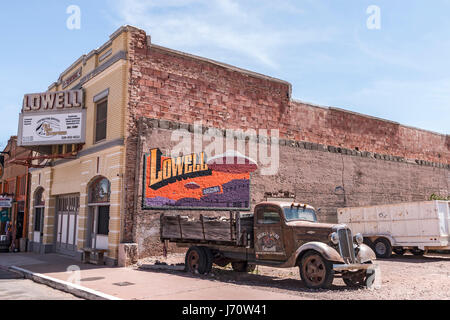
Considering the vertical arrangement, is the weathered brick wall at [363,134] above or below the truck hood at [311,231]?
above

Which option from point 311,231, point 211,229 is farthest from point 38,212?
point 311,231

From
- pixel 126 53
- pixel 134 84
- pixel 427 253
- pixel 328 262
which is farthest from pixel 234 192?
pixel 427 253

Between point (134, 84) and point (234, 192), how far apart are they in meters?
6.38

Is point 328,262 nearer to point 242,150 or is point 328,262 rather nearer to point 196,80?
point 242,150

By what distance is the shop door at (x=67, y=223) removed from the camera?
1970 cm

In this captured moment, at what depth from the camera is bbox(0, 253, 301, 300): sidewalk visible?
360 inches

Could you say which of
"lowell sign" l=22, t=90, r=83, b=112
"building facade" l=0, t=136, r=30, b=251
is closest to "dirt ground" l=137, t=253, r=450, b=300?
"lowell sign" l=22, t=90, r=83, b=112

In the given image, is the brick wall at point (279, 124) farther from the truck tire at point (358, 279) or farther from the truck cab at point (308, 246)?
the truck tire at point (358, 279)

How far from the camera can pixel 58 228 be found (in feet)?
70.9

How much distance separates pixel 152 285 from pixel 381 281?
20.7 feet

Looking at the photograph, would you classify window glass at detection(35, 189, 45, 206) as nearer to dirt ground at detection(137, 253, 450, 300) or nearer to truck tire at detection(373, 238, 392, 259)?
dirt ground at detection(137, 253, 450, 300)

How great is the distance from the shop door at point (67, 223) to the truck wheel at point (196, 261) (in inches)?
334

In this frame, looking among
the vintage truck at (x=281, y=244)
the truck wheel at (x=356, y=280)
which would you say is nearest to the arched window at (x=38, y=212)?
the vintage truck at (x=281, y=244)
